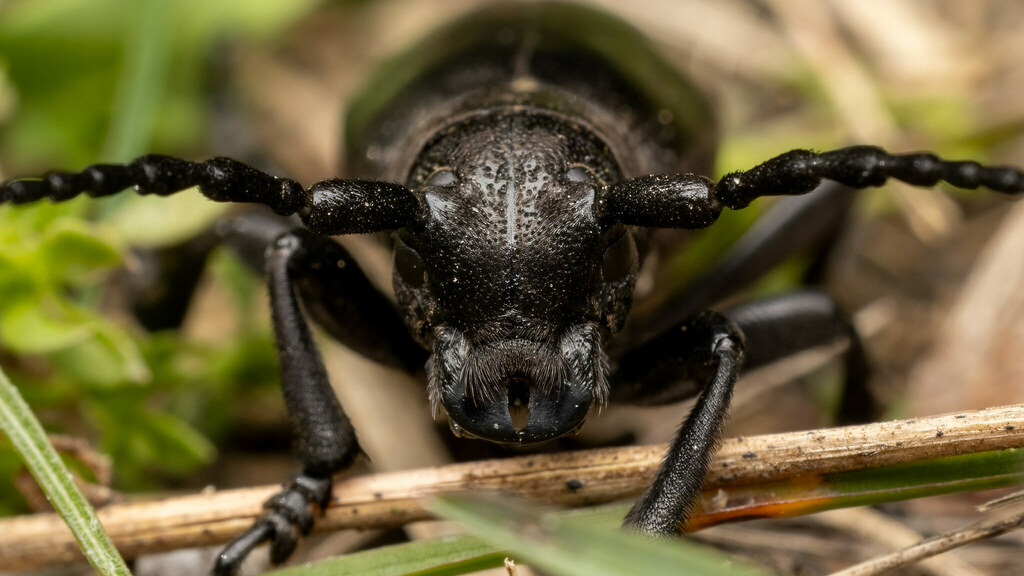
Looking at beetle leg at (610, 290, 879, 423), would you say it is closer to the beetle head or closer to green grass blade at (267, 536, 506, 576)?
the beetle head

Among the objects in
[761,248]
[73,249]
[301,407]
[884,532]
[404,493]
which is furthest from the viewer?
[761,248]

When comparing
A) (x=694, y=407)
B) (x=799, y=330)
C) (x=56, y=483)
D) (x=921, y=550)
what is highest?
(x=799, y=330)

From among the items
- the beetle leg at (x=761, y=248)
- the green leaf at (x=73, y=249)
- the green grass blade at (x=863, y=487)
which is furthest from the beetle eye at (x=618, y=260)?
the green leaf at (x=73, y=249)

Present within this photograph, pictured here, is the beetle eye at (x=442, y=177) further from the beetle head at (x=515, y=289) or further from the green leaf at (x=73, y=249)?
the green leaf at (x=73, y=249)

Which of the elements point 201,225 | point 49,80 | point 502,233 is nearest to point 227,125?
point 49,80

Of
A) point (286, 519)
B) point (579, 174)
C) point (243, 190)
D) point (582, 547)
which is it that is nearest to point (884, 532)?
point (579, 174)

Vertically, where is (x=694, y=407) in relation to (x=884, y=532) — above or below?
below

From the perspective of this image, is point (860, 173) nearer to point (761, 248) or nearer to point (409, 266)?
point (409, 266)
